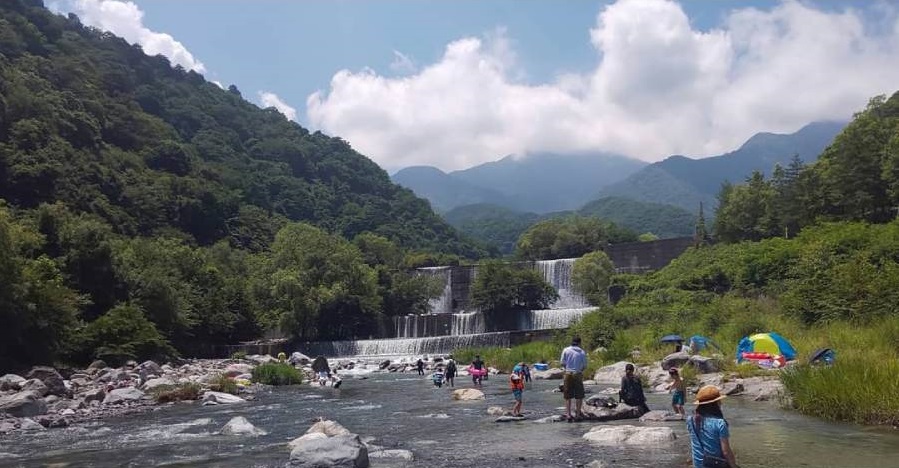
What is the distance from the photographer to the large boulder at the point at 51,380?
70.0 ft

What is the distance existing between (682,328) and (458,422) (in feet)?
58.0

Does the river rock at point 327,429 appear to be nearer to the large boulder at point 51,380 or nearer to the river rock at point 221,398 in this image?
the river rock at point 221,398

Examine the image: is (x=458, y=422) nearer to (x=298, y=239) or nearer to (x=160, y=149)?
(x=298, y=239)

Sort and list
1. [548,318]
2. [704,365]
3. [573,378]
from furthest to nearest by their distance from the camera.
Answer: [548,318], [704,365], [573,378]

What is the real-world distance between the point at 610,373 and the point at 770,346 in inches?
213

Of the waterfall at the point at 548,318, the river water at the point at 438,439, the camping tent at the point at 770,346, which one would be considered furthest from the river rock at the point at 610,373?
the waterfall at the point at 548,318

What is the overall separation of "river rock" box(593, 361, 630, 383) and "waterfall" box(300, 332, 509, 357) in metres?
20.3

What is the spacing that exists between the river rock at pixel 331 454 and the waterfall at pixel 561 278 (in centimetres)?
5690

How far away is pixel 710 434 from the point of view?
6449 millimetres

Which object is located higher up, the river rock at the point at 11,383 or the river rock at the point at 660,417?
the river rock at the point at 660,417

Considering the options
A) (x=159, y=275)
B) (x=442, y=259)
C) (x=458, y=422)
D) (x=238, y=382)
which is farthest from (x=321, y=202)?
(x=458, y=422)

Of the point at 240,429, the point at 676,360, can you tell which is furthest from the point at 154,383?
the point at 676,360

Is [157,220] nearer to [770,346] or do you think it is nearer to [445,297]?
[445,297]

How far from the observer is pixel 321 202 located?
389 ft
